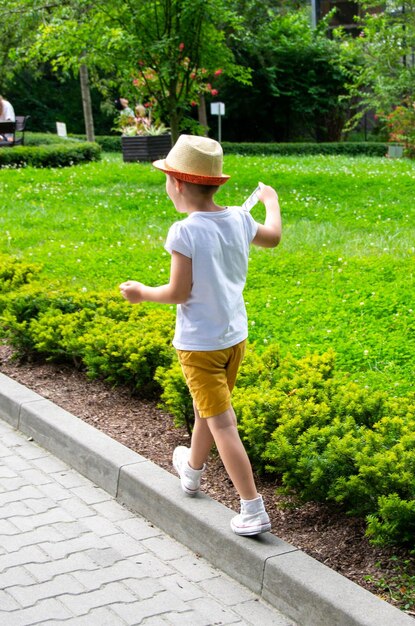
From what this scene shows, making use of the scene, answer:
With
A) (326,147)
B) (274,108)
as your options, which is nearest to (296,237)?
(326,147)

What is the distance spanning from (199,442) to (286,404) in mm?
576

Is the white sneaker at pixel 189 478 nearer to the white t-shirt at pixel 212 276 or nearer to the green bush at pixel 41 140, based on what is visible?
the white t-shirt at pixel 212 276

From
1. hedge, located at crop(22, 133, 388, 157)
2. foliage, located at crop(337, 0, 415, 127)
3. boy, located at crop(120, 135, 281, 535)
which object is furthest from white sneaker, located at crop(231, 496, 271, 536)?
hedge, located at crop(22, 133, 388, 157)

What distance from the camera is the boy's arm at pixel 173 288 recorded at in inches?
147

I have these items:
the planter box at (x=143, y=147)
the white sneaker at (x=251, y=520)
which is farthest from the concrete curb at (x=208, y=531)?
the planter box at (x=143, y=147)

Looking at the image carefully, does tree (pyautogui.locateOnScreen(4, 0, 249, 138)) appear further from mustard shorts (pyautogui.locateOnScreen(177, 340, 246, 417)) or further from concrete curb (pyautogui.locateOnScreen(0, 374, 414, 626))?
mustard shorts (pyautogui.locateOnScreen(177, 340, 246, 417))

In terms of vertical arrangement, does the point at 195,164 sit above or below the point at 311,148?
above

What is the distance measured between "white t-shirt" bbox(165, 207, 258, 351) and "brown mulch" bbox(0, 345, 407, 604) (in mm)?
844

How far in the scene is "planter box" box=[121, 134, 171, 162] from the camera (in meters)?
20.0

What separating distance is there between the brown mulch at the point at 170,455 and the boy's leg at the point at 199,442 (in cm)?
25

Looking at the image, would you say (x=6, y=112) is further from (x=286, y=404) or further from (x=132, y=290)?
(x=132, y=290)

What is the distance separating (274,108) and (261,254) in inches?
1044

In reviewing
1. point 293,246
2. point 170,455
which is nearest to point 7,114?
point 293,246

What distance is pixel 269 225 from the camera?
4.13 metres
